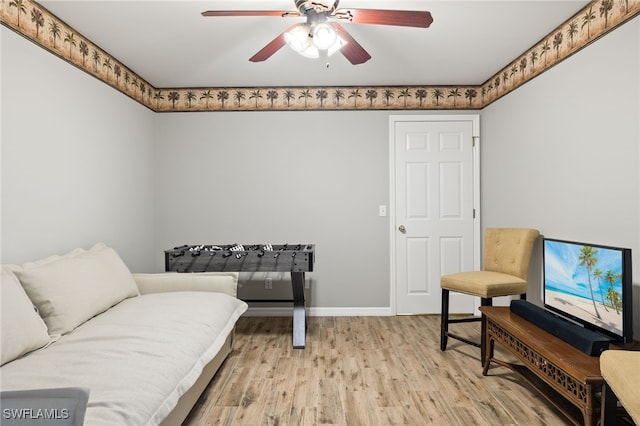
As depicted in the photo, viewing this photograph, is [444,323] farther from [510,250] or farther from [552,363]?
[552,363]

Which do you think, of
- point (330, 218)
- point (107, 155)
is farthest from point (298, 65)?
point (107, 155)

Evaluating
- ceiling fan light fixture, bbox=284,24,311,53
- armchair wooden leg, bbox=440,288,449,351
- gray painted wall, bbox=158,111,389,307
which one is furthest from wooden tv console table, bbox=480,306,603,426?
ceiling fan light fixture, bbox=284,24,311,53

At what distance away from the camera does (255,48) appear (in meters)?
2.88

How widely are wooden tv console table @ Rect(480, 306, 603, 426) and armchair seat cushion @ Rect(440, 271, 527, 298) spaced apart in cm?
14

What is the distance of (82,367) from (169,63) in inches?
107

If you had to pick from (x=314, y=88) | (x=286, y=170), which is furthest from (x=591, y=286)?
(x=314, y=88)

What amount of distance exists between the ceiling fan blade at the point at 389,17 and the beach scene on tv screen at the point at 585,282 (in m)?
1.60

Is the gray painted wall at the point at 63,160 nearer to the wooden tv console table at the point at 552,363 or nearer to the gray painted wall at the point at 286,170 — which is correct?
the gray painted wall at the point at 286,170

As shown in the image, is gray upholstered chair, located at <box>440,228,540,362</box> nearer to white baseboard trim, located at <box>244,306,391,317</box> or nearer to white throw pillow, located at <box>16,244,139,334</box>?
white baseboard trim, located at <box>244,306,391,317</box>

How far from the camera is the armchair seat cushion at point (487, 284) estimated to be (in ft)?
8.62

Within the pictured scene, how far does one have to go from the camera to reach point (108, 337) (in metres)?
1.70

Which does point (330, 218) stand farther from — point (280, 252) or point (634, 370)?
point (634, 370)

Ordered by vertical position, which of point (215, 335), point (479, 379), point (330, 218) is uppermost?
point (330, 218)

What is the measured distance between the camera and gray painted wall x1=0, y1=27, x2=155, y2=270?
2068 millimetres
